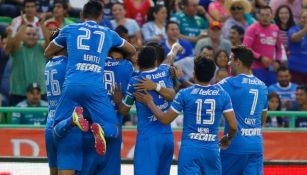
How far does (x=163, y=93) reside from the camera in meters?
14.3

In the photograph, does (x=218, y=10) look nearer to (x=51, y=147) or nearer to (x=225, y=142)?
(x=51, y=147)

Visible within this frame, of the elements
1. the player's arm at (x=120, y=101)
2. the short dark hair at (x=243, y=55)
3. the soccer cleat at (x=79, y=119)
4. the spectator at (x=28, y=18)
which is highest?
the spectator at (x=28, y=18)

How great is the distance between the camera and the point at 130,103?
1449 cm

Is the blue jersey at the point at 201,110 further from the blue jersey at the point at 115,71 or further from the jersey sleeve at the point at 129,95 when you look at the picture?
the blue jersey at the point at 115,71

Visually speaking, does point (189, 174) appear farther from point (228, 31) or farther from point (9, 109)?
point (228, 31)

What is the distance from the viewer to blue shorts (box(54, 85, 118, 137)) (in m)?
14.0

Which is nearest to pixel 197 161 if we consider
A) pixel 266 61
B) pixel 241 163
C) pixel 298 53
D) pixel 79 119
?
pixel 241 163

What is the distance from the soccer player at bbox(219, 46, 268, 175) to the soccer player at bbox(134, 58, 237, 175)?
A: 1.56 ft

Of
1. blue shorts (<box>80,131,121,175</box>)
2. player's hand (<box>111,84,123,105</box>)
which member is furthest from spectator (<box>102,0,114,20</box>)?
blue shorts (<box>80,131,121,175</box>)

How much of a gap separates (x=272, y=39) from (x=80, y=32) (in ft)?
22.9

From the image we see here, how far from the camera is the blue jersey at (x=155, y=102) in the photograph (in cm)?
1426

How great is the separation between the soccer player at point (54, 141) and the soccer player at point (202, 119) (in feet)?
4.46

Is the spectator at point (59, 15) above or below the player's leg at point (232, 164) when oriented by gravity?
above

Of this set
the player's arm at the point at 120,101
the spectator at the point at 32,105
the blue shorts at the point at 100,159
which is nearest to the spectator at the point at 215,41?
the spectator at the point at 32,105
